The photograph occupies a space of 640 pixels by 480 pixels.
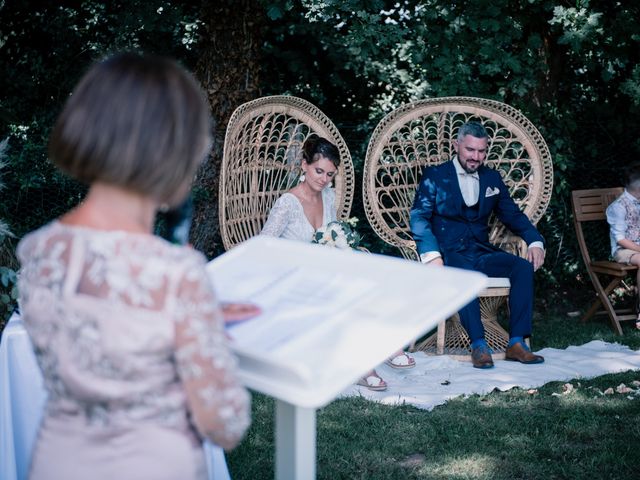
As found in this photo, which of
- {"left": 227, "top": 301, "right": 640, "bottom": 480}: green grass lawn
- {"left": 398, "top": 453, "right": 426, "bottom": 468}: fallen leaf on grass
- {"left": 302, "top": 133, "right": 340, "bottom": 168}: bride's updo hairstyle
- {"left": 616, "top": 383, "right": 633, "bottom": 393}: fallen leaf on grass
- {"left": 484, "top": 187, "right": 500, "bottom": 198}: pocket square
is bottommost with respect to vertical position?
{"left": 398, "top": 453, "right": 426, "bottom": 468}: fallen leaf on grass

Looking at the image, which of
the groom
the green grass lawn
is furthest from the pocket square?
the green grass lawn

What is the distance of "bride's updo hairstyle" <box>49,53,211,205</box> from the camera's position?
1.14 metres

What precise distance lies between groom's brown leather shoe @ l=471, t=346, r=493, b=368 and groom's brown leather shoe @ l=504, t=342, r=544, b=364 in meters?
0.21

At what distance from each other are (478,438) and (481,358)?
1212mm

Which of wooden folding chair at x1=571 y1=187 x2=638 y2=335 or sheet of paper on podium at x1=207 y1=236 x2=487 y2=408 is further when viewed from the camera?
wooden folding chair at x1=571 y1=187 x2=638 y2=335

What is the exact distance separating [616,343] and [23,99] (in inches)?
198

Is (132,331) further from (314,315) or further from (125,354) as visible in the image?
(314,315)

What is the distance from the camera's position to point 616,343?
5.02 m

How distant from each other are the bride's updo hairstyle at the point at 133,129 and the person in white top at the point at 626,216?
4.96 metres

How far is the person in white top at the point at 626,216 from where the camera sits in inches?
218

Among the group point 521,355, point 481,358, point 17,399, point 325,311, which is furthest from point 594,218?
point 325,311

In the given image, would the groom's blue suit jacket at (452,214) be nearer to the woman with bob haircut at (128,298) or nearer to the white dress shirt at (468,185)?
the white dress shirt at (468,185)

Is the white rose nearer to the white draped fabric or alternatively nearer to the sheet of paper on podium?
the white draped fabric

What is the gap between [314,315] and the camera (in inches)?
53.8
